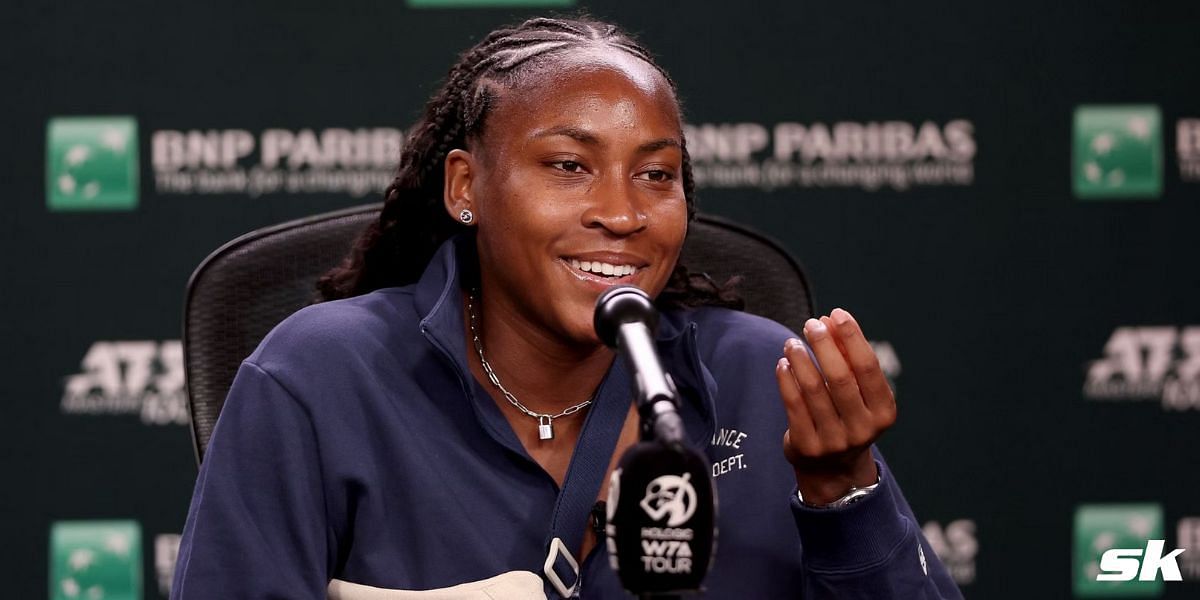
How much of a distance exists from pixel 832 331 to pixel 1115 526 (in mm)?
1996

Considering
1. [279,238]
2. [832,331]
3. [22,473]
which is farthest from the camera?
[22,473]

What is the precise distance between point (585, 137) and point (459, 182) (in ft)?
0.80

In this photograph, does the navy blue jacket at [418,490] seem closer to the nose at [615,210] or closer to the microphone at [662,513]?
the nose at [615,210]

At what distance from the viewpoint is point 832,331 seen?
1.38 m

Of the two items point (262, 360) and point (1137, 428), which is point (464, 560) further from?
point (1137, 428)

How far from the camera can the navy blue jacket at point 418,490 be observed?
148cm

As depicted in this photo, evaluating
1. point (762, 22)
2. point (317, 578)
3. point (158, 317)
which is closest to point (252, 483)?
point (317, 578)

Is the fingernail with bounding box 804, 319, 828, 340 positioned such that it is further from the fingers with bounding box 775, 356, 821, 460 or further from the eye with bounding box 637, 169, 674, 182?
the eye with bounding box 637, 169, 674, 182

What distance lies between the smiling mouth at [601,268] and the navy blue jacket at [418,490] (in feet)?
0.47

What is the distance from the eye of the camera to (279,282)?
1.94 meters

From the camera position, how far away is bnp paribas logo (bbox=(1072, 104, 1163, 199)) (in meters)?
3.05

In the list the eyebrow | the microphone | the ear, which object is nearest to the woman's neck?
the ear

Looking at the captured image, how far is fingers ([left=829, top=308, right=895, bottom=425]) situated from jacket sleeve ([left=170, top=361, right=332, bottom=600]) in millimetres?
583

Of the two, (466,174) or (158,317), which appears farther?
(158,317)
